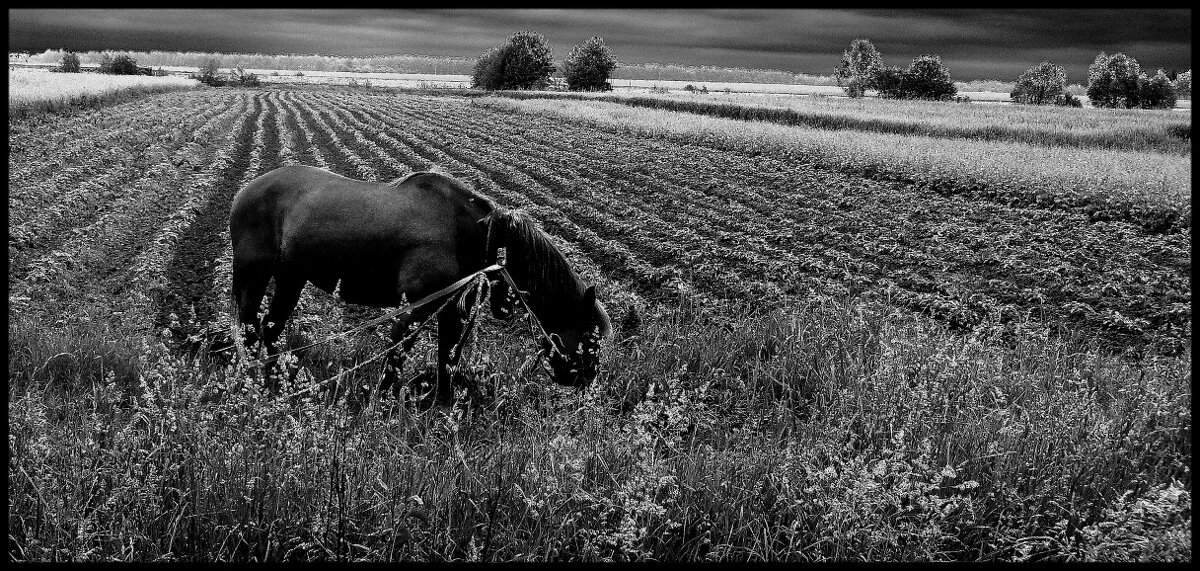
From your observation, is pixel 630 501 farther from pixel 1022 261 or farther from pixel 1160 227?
pixel 1160 227

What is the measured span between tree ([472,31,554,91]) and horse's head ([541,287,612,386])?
7554 cm

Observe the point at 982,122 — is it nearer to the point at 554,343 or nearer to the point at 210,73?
the point at 554,343

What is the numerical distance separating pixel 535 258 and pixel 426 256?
2.54 feet

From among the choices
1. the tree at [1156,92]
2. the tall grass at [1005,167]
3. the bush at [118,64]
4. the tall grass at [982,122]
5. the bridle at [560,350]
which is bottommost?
the bridle at [560,350]

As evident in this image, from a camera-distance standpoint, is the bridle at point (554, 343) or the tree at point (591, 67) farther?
the tree at point (591, 67)

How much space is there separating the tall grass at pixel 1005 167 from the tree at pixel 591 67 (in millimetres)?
48795

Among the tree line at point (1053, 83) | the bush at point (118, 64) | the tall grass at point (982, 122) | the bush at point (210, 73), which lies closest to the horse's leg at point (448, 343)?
the tall grass at point (982, 122)

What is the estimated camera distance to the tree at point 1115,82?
67.3m

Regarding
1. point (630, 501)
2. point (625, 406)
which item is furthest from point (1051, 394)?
point (630, 501)

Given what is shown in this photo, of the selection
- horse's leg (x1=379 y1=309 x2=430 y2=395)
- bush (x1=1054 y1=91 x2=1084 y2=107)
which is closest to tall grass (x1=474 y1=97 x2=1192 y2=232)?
horse's leg (x1=379 y1=309 x2=430 y2=395)

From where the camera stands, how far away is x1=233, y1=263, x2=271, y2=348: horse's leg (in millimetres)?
5879

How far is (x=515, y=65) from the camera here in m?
76.7

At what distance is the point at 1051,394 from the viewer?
515cm

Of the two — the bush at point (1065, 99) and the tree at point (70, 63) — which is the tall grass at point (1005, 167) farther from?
the tree at point (70, 63)
